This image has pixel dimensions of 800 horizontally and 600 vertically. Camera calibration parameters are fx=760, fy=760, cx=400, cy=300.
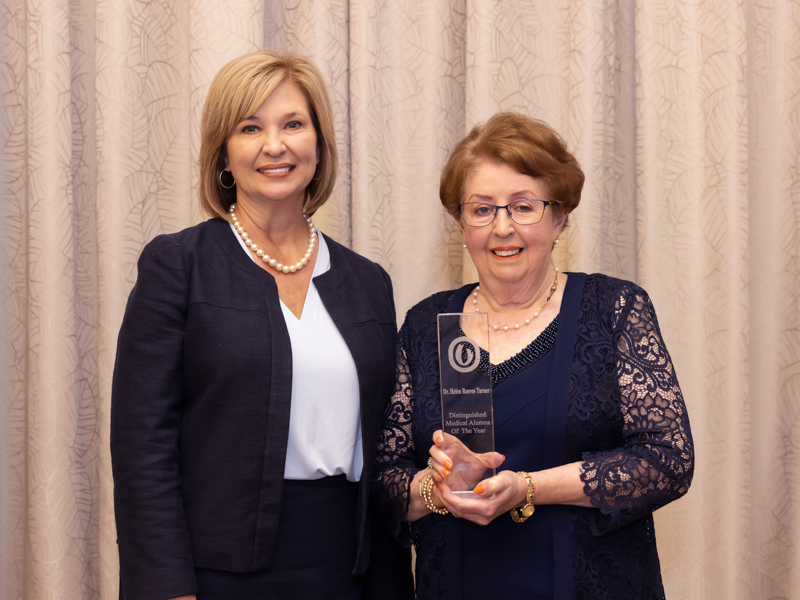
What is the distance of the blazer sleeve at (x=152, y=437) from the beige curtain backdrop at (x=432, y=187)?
744 millimetres

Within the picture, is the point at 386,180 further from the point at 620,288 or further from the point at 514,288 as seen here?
the point at 620,288

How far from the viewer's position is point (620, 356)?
1.54m

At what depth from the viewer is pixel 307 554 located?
157 centimetres

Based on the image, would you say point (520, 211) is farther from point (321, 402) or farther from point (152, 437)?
point (152, 437)

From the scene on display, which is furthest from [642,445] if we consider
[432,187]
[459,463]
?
[432,187]

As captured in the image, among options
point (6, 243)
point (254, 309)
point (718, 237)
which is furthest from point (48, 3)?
point (718, 237)

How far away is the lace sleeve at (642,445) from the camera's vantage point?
146 centimetres

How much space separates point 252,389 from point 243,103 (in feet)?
1.99

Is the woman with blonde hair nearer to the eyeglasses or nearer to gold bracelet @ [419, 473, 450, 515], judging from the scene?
gold bracelet @ [419, 473, 450, 515]

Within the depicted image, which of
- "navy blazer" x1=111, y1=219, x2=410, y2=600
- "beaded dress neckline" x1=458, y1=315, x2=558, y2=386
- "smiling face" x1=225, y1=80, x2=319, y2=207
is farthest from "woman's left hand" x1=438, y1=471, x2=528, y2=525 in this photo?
"smiling face" x1=225, y1=80, x2=319, y2=207

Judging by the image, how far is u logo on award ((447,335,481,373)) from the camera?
145 centimetres

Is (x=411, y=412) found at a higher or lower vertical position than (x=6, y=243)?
lower

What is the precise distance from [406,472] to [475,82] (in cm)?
118

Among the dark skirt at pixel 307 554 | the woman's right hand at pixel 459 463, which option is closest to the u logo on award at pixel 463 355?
the woman's right hand at pixel 459 463
